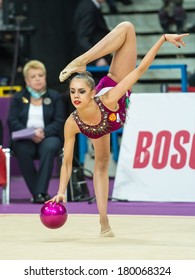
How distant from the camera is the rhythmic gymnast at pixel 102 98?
23.4 feet

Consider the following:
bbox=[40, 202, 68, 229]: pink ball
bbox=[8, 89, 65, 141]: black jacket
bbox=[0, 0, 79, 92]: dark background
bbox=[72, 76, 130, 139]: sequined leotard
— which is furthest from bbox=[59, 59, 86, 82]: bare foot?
bbox=[0, 0, 79, 92]: dark background

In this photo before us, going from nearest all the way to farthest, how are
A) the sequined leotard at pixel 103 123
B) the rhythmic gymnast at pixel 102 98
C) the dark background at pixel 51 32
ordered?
the rhythmic gymnast at pixel 102 98 → the sequined leotard at pixel 103 123 → the dark background at pixel 51 32

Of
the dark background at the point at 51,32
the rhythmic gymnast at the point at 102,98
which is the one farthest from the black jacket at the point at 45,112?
the dark background at the point at 51,32

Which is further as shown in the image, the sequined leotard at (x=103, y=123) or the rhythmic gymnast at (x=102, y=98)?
the sequined leotard at (x=103, y=123)

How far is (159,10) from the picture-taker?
14094 mm

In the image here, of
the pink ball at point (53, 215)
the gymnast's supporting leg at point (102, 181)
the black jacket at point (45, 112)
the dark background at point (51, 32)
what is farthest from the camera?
the dark background at point (51, 32)

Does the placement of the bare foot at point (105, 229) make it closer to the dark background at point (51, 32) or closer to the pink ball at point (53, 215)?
the pink ball at point (53, 215)

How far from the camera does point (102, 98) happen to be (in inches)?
289

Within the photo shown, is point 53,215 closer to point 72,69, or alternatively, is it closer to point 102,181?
point 102,181

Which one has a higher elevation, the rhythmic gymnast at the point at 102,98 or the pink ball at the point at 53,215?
the rhythmic gymnast at the point at 102,98
